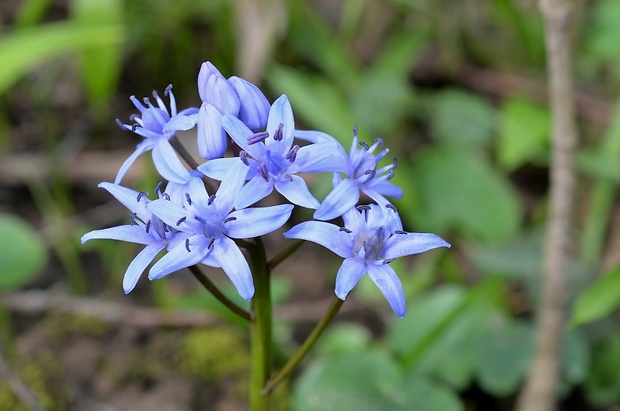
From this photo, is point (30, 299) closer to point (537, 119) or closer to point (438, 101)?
point (438, 101)

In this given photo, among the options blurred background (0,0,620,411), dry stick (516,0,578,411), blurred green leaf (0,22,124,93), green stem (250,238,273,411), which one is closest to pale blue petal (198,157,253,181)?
green stem (250,238,273,411)

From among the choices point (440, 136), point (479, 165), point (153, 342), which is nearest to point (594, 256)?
point (479, 165)

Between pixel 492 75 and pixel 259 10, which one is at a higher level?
pixel 259 10

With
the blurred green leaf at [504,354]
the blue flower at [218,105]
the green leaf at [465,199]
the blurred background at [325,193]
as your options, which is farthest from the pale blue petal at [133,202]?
the green leaf at [465,199]

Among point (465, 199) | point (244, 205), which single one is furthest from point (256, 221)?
point (465, 199)

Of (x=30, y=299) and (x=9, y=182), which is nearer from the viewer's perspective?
(x=30, y=299)

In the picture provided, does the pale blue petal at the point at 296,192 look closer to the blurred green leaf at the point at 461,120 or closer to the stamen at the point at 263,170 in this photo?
the stamen at the point at 263,170

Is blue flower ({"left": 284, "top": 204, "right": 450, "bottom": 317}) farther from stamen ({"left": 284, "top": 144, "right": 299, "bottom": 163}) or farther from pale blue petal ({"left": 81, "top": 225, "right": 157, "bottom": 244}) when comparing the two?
pale blue petal ({"left": 81, "top": 225, "right": 157, "bottom": 244})
